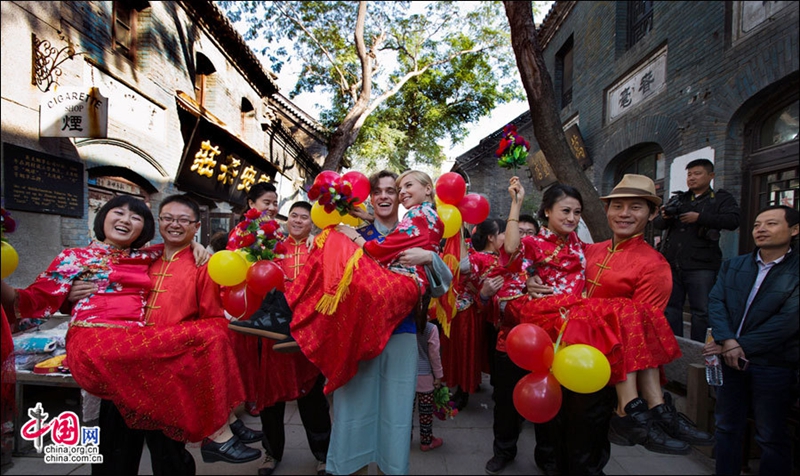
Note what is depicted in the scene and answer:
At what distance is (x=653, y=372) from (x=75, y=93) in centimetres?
643

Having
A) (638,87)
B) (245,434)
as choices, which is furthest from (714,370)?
(638,87)

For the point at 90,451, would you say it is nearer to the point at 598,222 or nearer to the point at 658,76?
the point at 598,222

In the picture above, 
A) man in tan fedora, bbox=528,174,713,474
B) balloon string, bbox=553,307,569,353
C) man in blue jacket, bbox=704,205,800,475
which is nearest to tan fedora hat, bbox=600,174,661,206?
man in tan fedora, bbox=528,174,713,474

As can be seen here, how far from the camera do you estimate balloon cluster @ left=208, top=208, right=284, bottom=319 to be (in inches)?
96.1

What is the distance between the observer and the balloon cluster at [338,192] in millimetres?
2193

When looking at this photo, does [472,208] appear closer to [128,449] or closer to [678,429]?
[678,429]

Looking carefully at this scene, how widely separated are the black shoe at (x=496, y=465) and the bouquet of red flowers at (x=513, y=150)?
2217 millimetres

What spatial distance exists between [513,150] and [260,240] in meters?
1.88

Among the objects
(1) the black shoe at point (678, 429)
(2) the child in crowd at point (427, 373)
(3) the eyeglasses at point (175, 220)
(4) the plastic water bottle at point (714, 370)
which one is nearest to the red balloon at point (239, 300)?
(3) the eyeglasses at point (175, 220)

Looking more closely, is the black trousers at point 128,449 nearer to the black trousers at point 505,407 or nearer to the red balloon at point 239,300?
the red balloon at point 239,300

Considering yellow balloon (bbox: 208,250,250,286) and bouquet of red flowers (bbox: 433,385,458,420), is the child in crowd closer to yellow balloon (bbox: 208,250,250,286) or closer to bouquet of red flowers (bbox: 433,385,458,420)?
bouquet of red flowers (bbox: 433,385,458,420)

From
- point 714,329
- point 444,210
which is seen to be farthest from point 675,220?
point 444,210

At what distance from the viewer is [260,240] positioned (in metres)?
2.68

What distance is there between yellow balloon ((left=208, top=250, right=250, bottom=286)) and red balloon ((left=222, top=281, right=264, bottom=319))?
10 centimetres
